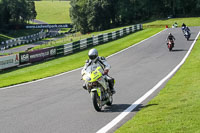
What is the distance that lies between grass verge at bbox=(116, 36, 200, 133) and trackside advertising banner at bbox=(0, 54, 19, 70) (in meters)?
16.8

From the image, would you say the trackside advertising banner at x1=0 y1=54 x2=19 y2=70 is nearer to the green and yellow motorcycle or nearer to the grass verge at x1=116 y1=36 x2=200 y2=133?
the grass verge at x1=116 y1=36 x2=200 y2=133

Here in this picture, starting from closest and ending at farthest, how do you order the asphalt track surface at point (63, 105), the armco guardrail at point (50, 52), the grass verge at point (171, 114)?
the grass verge at point (171, 114) < the asphalt track surface at point (63, 105) < the armco guardrail at point (50, 52)

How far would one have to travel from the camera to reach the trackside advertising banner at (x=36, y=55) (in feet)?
92.1

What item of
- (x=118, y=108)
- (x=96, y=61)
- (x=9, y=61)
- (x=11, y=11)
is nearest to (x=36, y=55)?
(x=9, y=61)

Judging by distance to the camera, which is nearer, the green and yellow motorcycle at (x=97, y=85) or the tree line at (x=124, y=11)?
the green and yellow motorcycle at (x=97, y=85)

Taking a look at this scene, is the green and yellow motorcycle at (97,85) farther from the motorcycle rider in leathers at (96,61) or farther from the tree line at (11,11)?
the tree line at (11,11)

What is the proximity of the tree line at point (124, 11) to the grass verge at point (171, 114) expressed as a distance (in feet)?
284

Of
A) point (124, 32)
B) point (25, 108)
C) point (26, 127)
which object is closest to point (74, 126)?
point (26, 127)

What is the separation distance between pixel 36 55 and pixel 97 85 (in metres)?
20.8

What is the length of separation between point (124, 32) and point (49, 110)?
40830 mm

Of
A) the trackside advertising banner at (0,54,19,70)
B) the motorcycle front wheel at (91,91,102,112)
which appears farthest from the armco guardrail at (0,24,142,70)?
the motorcycle front wheel at (91,91,102,112)

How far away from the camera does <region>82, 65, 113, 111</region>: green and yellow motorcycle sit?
370 inches

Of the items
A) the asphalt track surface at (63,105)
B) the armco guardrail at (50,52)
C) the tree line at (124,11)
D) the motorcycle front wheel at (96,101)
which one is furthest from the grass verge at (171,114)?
the tree line at (124,11)

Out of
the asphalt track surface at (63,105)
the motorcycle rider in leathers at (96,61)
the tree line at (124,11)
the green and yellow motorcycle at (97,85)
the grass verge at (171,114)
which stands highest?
the tree line at (124,11)
